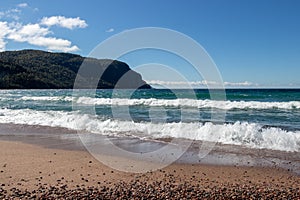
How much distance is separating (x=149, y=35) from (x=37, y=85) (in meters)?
115

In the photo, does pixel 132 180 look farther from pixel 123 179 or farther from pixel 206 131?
pixel 206 131

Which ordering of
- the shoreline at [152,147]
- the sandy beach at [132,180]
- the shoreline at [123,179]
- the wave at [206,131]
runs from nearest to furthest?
the sandy beach at [132,180] < the shoreline at [123,179] < the shoreline at [152,147] < the wave at [206,131]

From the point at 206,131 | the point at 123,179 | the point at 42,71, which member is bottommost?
the point at 123,179

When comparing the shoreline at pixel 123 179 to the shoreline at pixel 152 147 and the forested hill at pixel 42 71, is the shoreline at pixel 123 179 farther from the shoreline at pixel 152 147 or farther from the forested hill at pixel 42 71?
the forested hill at pixel 42 71

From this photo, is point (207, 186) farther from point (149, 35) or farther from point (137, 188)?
point (149, 35)

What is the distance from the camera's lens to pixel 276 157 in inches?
334

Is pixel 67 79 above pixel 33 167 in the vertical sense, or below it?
above

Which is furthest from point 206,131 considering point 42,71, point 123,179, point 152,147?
point 42,71

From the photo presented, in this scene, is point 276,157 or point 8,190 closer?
point 8,190

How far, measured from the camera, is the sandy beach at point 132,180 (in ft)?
17.1

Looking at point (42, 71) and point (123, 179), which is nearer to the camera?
point (123, 179)

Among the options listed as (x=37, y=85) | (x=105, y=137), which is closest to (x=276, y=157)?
(x=105, y=137)

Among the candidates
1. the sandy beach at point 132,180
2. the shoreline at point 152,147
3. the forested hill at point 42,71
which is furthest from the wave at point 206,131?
the forested hill at point 42,71

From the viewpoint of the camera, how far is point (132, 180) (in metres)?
6.10
